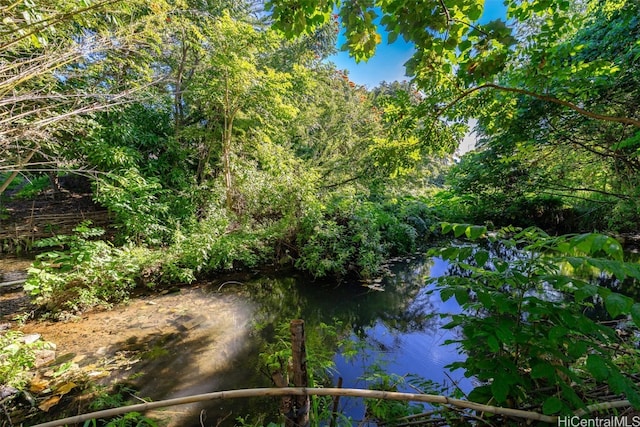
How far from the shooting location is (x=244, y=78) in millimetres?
5789

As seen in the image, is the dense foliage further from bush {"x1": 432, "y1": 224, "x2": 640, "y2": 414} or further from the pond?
the pond

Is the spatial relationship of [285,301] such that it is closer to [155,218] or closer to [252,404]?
[252,404]

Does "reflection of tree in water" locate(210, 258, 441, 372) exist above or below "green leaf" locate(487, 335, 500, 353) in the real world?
below

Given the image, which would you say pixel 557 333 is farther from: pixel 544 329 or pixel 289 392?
pixel 289 392

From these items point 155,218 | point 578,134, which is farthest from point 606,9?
point 155,218

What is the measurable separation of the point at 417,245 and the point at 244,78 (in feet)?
25.5

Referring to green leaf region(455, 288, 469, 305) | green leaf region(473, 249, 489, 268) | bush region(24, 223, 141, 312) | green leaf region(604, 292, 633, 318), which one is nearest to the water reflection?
green leaf region(455, 288, 469, 305)

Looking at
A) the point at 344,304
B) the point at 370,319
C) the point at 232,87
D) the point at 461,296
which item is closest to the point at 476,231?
the point at 461,296

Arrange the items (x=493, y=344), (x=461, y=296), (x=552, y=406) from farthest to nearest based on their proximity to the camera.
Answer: (x=461, y=296) → (x=493, y=344) → (x=552, y=406)

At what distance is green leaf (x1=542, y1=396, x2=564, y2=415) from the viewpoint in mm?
1111

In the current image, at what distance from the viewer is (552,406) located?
1.13 metres

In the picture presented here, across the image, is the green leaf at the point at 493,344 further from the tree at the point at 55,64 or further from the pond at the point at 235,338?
the tree at the point at 55,64

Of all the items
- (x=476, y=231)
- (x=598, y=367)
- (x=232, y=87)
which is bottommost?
(x=598, y=367)

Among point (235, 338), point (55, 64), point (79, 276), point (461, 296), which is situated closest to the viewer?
point (461, 296)
